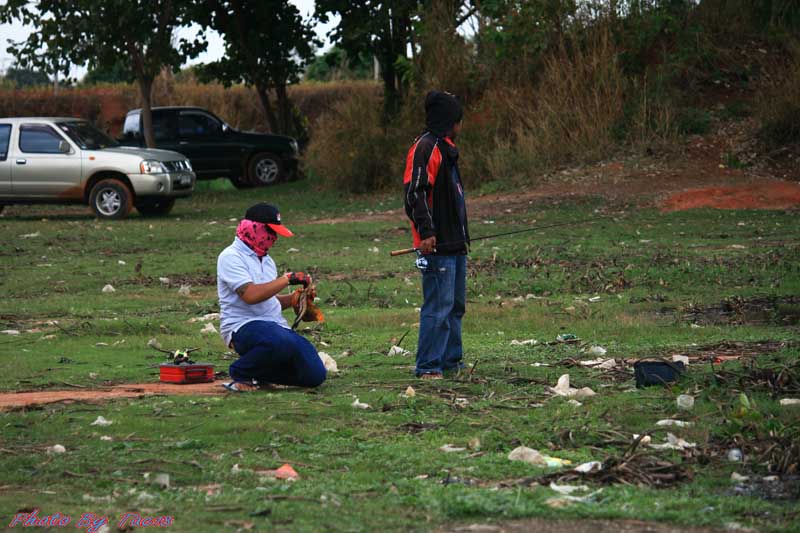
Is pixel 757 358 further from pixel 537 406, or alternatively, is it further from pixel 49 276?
pixel 49 276

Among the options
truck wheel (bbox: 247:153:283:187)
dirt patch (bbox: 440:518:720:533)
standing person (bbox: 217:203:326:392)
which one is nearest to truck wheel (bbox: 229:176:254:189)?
truck wheel (bbox: 247:153:283:187)

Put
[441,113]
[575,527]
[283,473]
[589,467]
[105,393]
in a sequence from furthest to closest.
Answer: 1. [441,113]
2. [105,393]
3. [283,473]
4. [589,467]
5. [575,527]

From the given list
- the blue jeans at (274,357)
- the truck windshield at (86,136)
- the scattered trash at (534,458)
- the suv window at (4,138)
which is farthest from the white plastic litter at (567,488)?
the suv window at (4,138)

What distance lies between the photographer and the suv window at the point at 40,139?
24.0 meters

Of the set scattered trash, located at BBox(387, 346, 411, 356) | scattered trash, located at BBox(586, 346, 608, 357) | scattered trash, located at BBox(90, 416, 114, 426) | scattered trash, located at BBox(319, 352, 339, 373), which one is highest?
scattered trash, located at BBox(90, 416, 114, 426)

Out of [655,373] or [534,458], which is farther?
[655,373]

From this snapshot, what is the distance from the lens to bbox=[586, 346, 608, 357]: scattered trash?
902 cm

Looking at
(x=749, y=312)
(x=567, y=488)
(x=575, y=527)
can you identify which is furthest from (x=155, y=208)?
(x=575, y=527)

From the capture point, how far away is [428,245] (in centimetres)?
805

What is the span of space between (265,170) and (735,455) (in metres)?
27.4

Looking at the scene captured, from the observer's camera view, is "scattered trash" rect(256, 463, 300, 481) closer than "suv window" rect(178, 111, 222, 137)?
Yes

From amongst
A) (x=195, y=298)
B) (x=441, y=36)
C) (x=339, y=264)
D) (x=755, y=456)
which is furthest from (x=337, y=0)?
(x=755, y=456)

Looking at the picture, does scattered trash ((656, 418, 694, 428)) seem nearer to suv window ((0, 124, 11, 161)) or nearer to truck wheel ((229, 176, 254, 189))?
suv window ((0, 124, 11, 161))

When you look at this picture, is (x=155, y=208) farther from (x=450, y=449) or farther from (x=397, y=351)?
(x=450, y=449)
